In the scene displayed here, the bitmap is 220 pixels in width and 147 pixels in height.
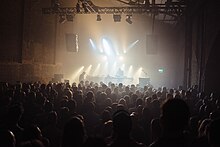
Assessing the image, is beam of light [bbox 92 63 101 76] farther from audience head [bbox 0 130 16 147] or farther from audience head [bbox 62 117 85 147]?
audience head [bbox 62 117 85 147]

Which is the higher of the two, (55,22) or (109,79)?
(55,22)

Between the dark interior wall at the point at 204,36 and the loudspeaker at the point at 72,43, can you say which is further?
the loudspeaker at the point at 72,43

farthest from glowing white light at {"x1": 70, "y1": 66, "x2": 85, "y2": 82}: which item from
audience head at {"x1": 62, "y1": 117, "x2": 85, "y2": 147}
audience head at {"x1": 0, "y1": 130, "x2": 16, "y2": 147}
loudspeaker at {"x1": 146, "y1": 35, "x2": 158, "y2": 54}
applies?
audience head at {"x1": 62, "y1": 117, "x2": 85, "y2": 147}

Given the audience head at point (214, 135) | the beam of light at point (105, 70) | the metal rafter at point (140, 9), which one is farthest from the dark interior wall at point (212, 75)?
the beam of light at point (105, 70)

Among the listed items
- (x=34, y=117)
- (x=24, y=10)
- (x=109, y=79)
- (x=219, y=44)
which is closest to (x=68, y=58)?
(x=109, y=79)

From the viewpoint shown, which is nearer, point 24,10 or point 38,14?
point 24,10

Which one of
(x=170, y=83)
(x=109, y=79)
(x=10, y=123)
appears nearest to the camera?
(x=10, y=123)

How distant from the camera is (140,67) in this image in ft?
138

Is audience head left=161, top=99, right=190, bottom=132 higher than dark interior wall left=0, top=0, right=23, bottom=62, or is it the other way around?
dark interior wall left=0, top=0, right=23, bottom=62

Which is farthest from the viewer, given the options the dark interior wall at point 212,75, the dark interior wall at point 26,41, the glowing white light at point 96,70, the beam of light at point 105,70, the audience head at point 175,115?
the beam of light at point 105,70

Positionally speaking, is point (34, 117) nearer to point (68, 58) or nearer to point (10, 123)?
point (10, 123)

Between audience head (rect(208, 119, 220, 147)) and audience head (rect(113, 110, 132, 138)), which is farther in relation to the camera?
audience head (rect(113, 110, 132, 138))

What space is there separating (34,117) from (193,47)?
19.3 meters

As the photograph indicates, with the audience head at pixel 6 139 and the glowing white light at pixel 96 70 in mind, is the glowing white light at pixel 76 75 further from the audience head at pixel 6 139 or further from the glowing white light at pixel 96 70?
the audience head at pixel 6 139
